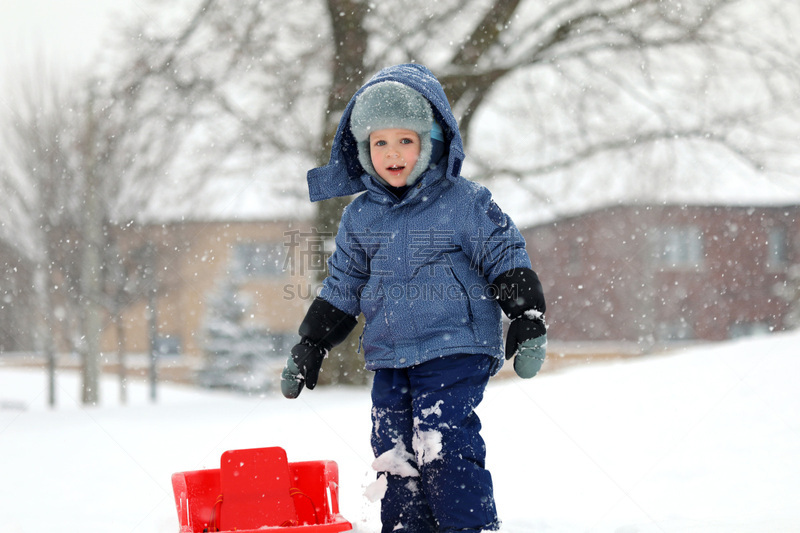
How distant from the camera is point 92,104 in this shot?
837 cm

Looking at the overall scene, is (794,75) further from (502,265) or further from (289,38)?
(502,265)

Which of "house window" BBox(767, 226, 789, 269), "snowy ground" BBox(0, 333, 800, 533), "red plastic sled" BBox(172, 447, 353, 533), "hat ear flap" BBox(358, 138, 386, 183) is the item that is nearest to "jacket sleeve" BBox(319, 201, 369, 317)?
"hat ear flap" BBox(358, 138, 386, 183)

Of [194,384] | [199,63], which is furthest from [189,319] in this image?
[199,63]

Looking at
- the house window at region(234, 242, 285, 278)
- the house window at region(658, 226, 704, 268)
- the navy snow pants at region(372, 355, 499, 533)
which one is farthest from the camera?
the house window at region(658, 226, 704, 268)

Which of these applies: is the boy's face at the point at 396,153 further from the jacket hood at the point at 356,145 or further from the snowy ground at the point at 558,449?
the snowy ground at the point at 558,449

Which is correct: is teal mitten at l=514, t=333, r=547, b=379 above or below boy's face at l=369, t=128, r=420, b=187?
below

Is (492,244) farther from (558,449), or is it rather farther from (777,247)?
(777,247)

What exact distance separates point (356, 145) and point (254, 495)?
115 centimetres

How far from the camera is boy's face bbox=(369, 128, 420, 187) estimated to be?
2016 mm

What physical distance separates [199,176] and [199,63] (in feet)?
4.46

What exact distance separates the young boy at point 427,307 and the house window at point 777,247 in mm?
23113

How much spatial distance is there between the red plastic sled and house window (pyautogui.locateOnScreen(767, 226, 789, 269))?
23.3 metres

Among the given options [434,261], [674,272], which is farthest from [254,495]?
[674,272]

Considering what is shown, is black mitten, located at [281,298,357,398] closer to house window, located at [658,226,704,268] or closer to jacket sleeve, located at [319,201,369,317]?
jacket sleeve, located at [319,201,369,317]
